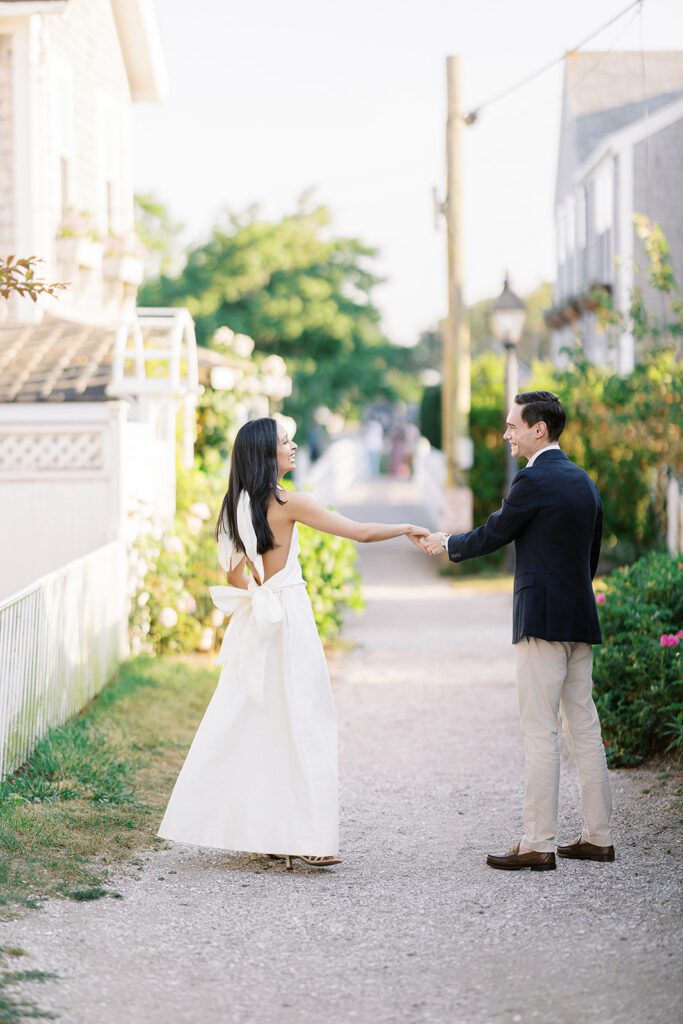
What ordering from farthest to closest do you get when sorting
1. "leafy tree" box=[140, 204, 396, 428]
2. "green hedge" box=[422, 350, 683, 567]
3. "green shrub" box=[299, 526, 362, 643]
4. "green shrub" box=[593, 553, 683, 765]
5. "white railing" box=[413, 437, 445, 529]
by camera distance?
1. "leafy tree" box=[140, 204, 396, 428]
2. "white railing" box=[413, 437, 445, 529]
3. "green hedge" box=[422, 350, 683, 567]
4. "green shrub" box=[299, 526, 362, 643]
5. "green shrub" box=[593, 553, 683, 765]

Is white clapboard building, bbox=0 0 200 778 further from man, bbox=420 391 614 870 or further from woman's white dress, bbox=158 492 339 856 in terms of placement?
man, bbox=420 391 614 870

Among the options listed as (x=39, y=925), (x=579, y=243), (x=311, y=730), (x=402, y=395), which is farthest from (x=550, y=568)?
(x=402, y=395)

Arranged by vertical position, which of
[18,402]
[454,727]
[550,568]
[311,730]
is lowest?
[454,727]

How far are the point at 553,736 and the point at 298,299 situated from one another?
1167 inches

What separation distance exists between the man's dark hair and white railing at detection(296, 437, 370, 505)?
51.7 ft

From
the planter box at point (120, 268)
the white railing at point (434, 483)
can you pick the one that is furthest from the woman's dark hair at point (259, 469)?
the white railing at point (434, 483)

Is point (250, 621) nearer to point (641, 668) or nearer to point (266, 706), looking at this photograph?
point (266, 706)

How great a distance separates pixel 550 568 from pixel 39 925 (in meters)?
2.44

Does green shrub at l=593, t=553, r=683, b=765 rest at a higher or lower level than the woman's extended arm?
lower

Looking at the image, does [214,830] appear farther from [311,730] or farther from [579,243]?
[579,243]

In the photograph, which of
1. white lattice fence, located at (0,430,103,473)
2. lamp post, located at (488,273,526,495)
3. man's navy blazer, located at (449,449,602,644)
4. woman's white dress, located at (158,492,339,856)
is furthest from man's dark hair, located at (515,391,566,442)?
lamp post, located at (488,273,526,495)

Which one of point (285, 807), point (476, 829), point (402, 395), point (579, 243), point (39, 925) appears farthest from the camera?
point (402, 395)

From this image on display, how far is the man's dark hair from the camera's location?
5879 millimetres

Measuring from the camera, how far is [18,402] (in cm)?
1132
